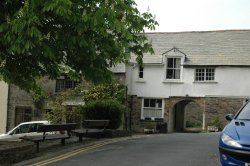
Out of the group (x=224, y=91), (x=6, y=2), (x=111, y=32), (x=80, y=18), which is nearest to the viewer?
(x=80, y=18)

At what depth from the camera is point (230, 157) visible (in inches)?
373

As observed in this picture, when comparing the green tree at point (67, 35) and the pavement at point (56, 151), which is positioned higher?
the green tree at point (67, 35)

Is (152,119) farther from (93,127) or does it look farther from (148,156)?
(148,156)

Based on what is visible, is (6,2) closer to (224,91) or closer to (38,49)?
(38,49)

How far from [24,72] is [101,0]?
5.60 m

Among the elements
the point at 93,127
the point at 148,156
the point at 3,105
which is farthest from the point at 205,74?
the point at 148,156

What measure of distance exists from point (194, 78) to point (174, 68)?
191 cm

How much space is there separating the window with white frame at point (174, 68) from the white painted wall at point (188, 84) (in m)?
0.45

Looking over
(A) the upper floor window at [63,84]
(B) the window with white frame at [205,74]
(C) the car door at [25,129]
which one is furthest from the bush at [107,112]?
(A) the upper floor window at [63,84]

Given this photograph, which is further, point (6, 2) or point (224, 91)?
point (224, 91)

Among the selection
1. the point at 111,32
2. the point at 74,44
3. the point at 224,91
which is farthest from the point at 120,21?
the point at 224,91

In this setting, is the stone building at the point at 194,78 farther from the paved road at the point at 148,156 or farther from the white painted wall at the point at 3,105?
the paved road at the point at 148,156

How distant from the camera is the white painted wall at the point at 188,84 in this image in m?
36.9

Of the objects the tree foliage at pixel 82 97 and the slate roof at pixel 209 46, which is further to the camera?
the slate roof at pixel 209 46
